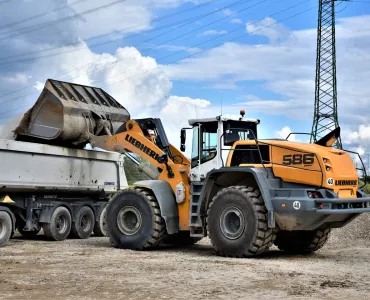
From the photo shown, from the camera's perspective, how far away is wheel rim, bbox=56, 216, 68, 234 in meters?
17.3

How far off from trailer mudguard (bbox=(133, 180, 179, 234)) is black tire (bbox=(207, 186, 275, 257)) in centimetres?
117

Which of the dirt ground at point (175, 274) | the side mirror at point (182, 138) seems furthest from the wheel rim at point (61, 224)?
the side mirror at point (182, 138)

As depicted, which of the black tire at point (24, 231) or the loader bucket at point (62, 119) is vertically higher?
the loader bucket at point (62, 119)

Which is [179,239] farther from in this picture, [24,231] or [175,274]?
[175,274]

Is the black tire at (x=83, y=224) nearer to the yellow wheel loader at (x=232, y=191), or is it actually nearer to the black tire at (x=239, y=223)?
the yellow wheel loader at (x=232, y=191)

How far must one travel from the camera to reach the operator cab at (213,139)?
44.7 ft

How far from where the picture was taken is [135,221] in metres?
14.5

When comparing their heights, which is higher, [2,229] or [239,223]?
[239,223]

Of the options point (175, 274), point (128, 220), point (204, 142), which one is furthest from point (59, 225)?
point (175, 274)

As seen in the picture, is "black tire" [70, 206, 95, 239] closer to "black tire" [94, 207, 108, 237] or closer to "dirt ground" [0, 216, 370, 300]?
"black tire" [94, 207, 108, 237]

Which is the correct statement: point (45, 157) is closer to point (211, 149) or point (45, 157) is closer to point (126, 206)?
point (126, 206)

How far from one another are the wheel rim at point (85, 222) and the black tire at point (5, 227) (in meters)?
3.28

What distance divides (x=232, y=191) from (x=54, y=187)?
19.6 feet

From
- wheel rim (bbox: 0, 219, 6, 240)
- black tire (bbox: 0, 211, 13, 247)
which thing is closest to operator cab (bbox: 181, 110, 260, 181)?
black tire (bbox: 0, 211, 13, 247)
